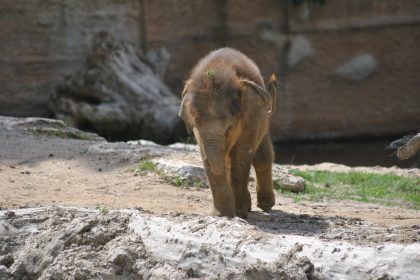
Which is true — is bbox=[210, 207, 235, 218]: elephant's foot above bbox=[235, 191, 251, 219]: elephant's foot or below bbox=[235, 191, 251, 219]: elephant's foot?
above

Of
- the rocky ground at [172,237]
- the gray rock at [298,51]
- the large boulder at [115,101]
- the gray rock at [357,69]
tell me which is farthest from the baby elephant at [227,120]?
the gray rock at [357,69]

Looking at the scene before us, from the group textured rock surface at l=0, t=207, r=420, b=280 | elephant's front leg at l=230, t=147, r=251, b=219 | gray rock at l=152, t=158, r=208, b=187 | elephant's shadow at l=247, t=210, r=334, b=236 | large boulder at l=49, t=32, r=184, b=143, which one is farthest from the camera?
large boulder at l=49, t=32, r=184, b=143

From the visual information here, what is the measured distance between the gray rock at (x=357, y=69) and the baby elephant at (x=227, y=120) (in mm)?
9645

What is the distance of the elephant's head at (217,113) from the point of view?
7156mm

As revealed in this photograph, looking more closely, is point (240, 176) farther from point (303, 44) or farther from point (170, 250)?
point (303, 44)

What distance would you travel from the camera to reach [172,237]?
6238 millimetres

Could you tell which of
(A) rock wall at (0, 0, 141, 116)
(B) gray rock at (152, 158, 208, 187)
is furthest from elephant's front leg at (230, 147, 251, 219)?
(A) rock wall at (0, 0, 141, 116)

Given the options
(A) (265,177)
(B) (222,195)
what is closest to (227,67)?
(B) (222,195)

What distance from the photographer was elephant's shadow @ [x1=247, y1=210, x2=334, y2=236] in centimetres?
669

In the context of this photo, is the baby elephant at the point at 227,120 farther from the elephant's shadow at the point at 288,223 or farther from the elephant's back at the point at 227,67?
the elephant's shadow at the point at 288,223

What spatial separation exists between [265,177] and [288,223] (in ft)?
4.45

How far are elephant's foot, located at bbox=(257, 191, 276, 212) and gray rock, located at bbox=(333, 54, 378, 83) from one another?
30.3ft

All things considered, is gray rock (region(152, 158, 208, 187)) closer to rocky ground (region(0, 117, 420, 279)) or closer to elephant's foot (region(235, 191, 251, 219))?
rocky ground (region(0, 117, 420, 279))

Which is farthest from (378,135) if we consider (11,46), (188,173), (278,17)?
(188,173)
